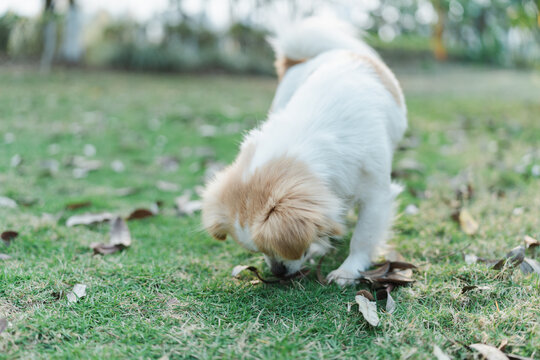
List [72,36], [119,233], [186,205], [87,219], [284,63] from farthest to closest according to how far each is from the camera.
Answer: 1. [72,36]
2. [284,63]
3. [186,205]
4. [87,219]
5. [119,233]

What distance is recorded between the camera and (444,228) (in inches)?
121

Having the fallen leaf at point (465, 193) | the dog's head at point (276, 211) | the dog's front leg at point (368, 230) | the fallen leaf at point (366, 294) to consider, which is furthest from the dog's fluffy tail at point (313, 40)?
the fallen leaf at point (366, 294)

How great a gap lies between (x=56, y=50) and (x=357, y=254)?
15772 mm

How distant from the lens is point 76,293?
2201 mm

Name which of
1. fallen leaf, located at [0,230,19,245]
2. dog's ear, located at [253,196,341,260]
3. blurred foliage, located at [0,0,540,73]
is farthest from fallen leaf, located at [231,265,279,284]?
blurred foliage, located at [0,0,540,73]

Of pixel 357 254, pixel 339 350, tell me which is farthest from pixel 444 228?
pixel 339 350

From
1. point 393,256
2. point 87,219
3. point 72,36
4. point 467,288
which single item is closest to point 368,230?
point 393,256

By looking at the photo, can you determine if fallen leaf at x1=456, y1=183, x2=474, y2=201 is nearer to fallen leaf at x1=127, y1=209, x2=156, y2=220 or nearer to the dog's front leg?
the dog's front leg

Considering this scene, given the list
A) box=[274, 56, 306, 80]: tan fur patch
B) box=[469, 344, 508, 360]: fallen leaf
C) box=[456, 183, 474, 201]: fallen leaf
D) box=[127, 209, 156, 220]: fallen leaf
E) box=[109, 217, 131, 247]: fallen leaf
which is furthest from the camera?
box=[274, 56, 306, 80]: tan fur patch

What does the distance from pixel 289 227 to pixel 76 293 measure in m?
1.09

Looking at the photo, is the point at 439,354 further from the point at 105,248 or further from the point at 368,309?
the point at 105,248

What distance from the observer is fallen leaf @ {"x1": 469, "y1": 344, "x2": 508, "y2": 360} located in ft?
5.55

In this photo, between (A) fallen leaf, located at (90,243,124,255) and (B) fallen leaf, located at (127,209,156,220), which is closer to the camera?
(A) fallen leaf, located at (90,243,124,255)

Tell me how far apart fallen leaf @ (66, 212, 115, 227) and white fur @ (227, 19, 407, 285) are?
1356mm
